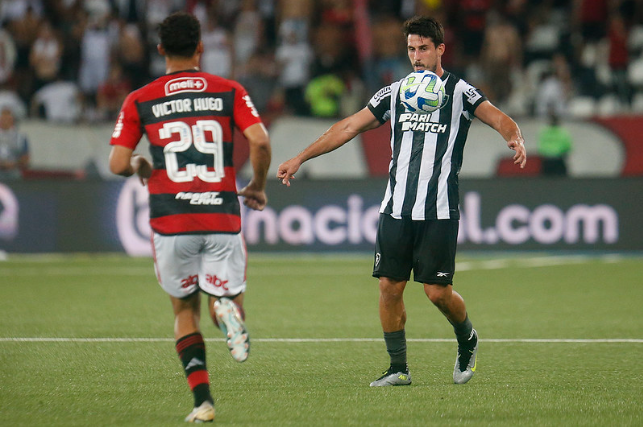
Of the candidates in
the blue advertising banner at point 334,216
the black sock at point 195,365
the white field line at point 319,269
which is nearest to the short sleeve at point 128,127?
the black sock at point 195,365

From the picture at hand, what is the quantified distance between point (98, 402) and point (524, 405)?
2.35m

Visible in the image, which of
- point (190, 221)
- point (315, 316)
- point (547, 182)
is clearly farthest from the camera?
point (547, 182)

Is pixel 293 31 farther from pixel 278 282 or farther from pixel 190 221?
pixel 190 221

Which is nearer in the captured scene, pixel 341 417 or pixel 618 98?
pixel 341 417

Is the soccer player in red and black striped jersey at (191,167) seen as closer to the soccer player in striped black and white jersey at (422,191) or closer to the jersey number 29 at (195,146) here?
the jersey number 29 at (195,146)

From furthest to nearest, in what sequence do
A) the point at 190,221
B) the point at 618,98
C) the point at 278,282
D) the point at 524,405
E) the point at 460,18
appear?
the point at 460,18
the point at 618,98
the point at 278,282
the point at 524,405
the point at 190,221

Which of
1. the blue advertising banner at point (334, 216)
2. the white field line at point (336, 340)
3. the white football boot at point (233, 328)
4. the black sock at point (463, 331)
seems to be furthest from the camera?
the blue advertising banner at point (334, 216)

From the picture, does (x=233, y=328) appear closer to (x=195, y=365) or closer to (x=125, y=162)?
(x=195, y=365)

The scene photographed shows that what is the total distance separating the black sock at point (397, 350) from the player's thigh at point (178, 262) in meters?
1.60

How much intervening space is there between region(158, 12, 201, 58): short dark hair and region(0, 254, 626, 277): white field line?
8357mm

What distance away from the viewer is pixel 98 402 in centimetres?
564

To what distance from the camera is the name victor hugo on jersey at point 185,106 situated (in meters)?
5.07

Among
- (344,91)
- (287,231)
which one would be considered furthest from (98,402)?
(344,91)

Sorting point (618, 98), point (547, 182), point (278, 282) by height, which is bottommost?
point (278, 282)
